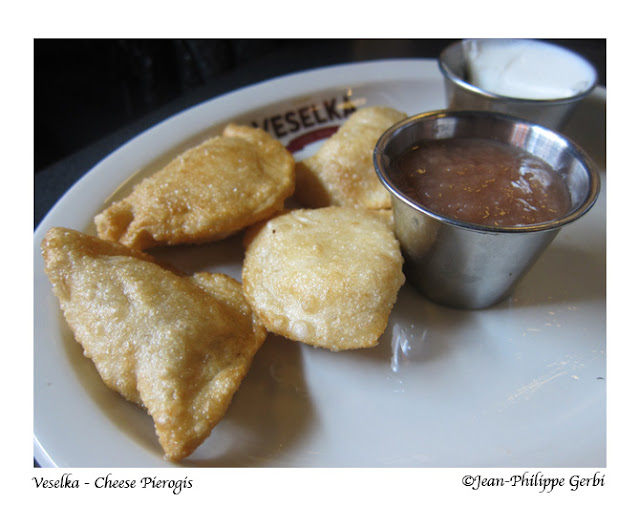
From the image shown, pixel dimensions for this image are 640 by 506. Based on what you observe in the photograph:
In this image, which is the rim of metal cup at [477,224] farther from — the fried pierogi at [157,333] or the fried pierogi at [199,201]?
the fried pierogi at [157,333]

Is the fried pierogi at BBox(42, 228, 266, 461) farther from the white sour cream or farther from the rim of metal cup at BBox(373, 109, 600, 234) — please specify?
the white sour cream

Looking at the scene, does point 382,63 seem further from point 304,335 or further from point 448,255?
point 304,335

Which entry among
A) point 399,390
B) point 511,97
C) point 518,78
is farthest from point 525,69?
point 399,390

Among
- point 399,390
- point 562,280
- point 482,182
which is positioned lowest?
point 399,390

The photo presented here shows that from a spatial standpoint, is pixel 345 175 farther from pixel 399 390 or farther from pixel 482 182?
pixel 399 390

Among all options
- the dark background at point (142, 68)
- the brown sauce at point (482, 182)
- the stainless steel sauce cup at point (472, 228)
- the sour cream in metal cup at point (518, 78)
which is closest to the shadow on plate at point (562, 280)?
the stainless steel sauce cup at point (472, 228)

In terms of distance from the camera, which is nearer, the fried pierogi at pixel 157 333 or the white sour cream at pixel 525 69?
the fried pierogi at pixel 157 333
